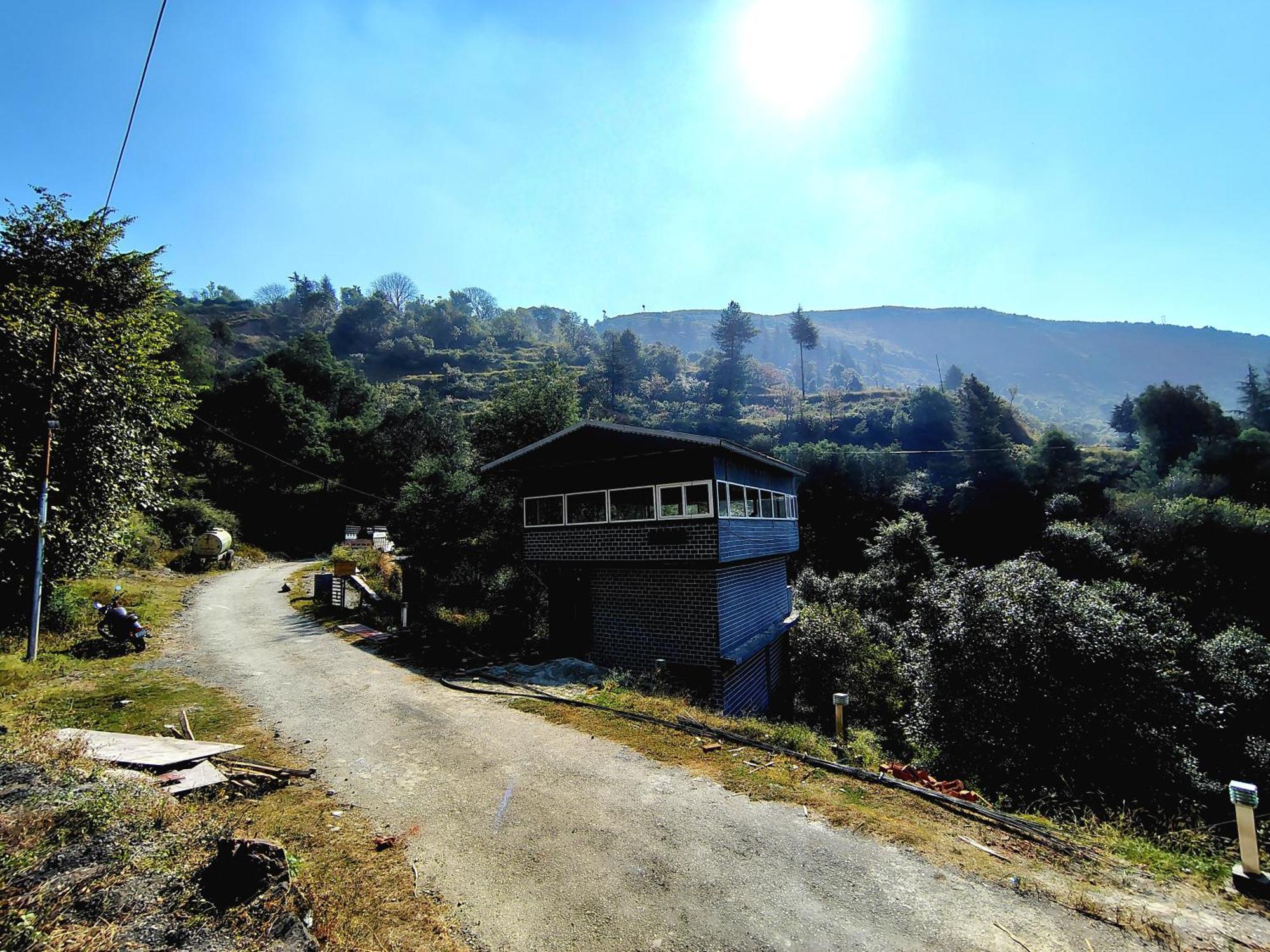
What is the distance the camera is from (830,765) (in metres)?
6.83

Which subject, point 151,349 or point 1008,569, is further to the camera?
point 1008,569

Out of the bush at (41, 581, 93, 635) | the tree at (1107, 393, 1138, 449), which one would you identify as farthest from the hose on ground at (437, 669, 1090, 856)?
the tree at (1107, 393, 1138, 449)

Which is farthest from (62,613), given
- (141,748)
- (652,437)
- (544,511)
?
(652,437)

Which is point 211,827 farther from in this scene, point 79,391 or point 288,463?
point 288,463

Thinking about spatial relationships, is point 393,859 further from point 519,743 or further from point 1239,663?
point 1239,663

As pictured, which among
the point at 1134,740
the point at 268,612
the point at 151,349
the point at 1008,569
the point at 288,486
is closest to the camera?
the point at 1134,740

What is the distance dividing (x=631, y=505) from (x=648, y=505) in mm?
501

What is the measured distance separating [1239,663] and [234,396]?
60.7 metres

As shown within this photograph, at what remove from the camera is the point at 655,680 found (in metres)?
11.6

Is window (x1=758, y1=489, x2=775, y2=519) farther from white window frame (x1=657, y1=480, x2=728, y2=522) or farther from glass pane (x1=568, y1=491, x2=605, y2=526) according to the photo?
glass pane (x1=568, y1=491, x2=605, y2=526)

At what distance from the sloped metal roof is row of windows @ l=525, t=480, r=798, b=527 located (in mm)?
854

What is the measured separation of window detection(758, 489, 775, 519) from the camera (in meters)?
16.1

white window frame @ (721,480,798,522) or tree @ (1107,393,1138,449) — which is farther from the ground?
tree @ (1107,393,1138,449)

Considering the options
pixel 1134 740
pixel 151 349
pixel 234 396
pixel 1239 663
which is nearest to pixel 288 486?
pixel 234 396
